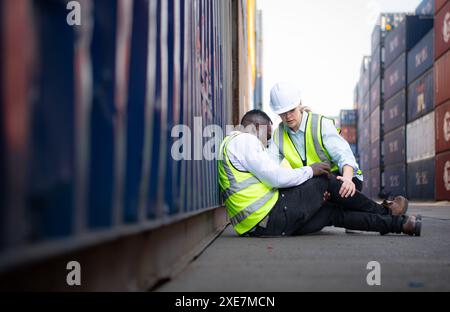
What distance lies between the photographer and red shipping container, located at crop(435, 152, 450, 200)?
20.8 metres

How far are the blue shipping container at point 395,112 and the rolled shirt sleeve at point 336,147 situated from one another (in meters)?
23.2

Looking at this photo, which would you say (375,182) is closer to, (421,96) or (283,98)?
(421,96)

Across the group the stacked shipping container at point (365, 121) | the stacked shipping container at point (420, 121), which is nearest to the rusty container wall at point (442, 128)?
the stacked shipping container at point (420, 121)

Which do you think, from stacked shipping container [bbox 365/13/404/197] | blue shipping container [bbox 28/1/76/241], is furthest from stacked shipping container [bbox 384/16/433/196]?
blue shipping container [bbox 28/1/76/241]

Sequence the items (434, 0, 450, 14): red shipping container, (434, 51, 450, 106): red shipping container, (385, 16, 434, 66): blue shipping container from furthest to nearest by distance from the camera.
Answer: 1. (385, 16, 434, 66): blue shipping container
2. (434, 0, 450, 14): red shipping container
3. (434, 51, 450, 106): red shipping container

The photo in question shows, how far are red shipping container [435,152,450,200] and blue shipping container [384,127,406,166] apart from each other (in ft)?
18.8

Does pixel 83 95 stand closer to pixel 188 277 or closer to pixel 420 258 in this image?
pixel 188 277

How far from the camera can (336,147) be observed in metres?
5.29

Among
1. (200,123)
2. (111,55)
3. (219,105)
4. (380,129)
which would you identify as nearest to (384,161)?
(380,129)

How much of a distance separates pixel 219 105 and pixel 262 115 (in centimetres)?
136

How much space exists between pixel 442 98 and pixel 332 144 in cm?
1691

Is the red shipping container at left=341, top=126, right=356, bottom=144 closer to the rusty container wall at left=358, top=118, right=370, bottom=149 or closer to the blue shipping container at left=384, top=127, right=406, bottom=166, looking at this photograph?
the rusty container wall at left=358, top=118, right=370, bottom=149

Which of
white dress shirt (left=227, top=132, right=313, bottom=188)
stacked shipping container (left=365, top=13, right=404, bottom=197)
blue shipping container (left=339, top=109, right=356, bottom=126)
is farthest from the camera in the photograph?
blue shipping container (left=339, top=109, right=356, bottom=126)

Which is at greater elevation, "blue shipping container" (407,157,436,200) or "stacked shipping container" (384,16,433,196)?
"stacked shipping container" (384,16,433,196)
